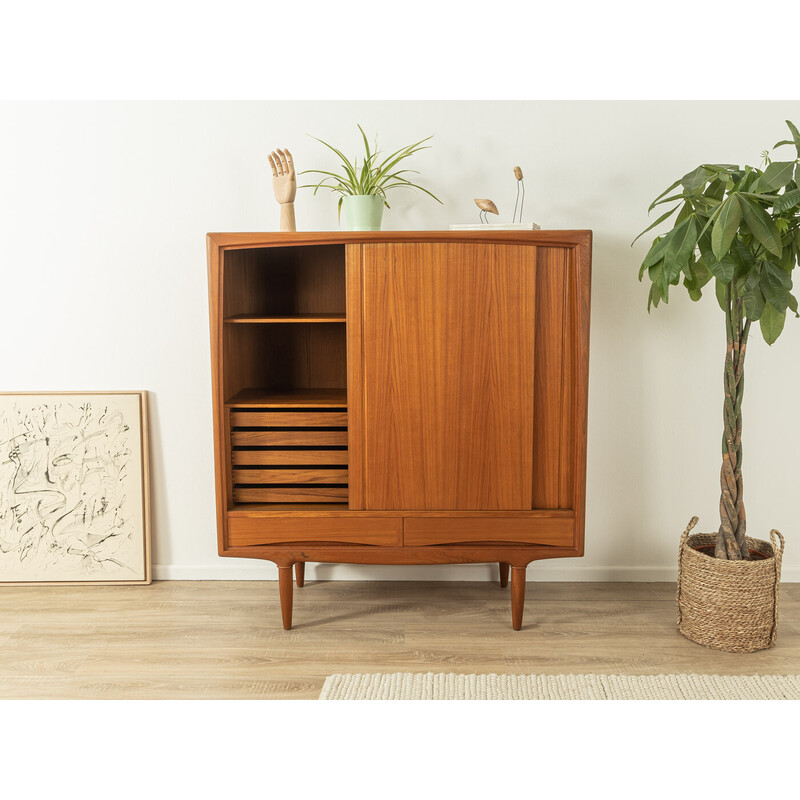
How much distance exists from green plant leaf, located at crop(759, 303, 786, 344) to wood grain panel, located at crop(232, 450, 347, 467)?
145 centimetres

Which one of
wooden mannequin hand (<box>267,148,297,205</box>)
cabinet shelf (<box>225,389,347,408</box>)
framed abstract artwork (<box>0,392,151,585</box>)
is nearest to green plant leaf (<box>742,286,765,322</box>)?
cabinet shelf (<box>225,389,347,408</box>)

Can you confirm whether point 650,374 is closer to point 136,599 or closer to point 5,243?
point 136,599

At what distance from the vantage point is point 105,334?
310cm

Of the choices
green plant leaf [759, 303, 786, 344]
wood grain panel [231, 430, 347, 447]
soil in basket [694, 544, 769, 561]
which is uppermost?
green plant leaf [759, 303, 786, 344]

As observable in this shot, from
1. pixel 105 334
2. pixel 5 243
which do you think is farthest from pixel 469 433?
pixel 5 243

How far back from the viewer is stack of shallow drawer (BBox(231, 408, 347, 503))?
2.66 meters

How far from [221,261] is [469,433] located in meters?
1.02

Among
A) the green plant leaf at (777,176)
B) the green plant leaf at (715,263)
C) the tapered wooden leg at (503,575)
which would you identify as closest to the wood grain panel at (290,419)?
the tapered wooden leg at (503,575)

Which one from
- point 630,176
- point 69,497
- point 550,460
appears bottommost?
point 69,497

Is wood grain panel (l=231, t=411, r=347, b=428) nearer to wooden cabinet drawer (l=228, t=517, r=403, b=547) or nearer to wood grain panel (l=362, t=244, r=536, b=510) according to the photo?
wood grain panel (l=362, t=244, r=536, b=510)

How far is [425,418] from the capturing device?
8.46 ft

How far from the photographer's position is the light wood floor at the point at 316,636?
7.97ft

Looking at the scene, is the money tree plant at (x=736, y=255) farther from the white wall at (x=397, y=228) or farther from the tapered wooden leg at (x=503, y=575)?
the tapered wooden leg at (x=503, y=575)

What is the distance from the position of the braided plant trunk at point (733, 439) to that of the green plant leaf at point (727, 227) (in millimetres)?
291
